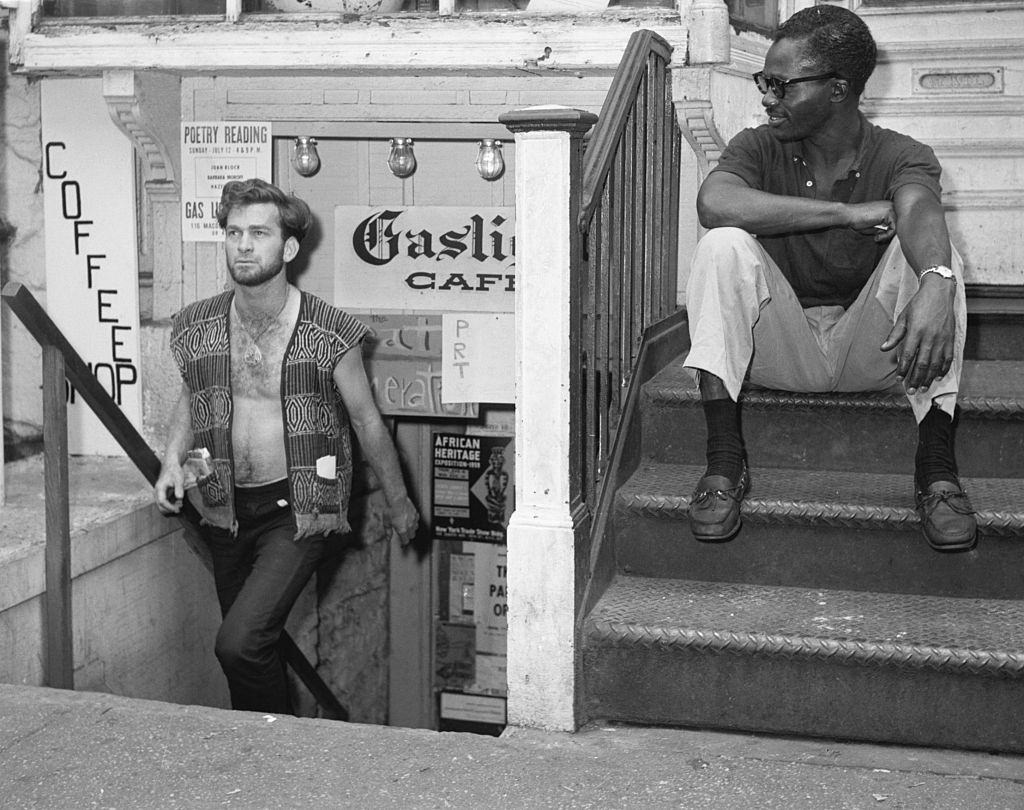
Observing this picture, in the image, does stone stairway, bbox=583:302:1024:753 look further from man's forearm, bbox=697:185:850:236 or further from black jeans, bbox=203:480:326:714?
black jeans, bbox=203:480:326:714

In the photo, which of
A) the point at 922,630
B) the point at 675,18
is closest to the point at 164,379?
the point at 675,18

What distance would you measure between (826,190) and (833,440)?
2.40 feet

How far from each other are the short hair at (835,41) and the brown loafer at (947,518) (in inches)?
46.2

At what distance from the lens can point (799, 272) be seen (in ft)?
12.1

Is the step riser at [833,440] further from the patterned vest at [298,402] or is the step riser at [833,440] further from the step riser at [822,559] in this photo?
the patterned vest at [298,402]

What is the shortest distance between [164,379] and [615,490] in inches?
115

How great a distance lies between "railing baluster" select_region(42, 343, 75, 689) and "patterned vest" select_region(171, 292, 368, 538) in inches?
24.7

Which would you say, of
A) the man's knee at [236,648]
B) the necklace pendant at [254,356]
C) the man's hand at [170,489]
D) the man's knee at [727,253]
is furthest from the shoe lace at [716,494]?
the man's hand at [170,489]

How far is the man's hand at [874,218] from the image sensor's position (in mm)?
3334

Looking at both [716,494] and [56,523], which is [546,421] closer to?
[716,494]

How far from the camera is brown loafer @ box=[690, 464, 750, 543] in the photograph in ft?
10.8

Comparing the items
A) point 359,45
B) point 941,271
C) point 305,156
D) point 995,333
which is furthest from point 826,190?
point 305,156

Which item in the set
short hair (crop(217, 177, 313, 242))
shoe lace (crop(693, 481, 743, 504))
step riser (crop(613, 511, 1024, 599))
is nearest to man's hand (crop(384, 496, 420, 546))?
short hair (crop(217, 177, 313, 242))

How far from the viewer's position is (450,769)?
2.86 meters
